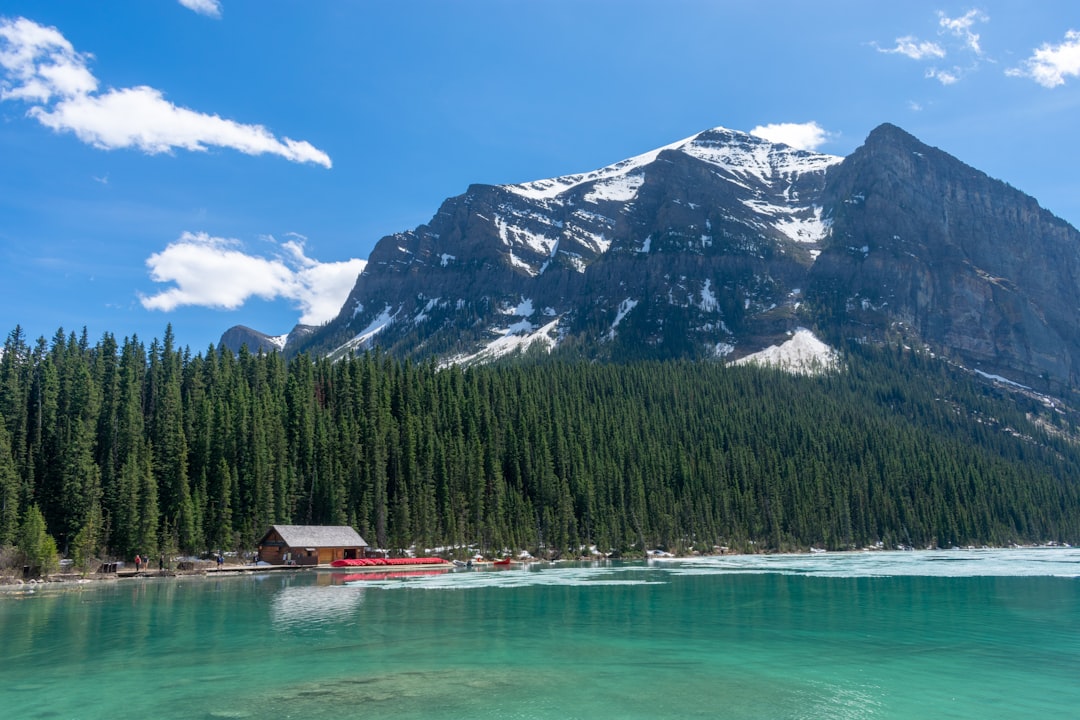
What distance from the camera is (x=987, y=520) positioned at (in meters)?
164

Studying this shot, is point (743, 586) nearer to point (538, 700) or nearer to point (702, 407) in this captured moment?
point (538, 700)

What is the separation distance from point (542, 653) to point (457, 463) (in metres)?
84.5

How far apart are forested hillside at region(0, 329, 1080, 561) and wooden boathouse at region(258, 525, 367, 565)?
3945mm

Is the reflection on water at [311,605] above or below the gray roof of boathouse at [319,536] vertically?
below

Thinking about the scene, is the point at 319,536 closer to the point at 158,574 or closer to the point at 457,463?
the point at 158,574

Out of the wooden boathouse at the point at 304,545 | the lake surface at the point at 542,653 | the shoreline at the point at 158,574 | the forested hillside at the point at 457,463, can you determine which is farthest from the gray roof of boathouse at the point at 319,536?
the lake surface at the point at 542,653

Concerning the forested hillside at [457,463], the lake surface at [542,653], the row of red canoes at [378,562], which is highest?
the forested hillside at [457,463]

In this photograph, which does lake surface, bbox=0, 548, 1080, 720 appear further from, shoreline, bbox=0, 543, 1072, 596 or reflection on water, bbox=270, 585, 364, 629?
shoreline, bbox=0, 543, 1072, 596

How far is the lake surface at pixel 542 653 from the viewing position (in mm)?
22875

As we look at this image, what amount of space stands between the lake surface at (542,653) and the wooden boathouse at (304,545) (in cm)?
2797

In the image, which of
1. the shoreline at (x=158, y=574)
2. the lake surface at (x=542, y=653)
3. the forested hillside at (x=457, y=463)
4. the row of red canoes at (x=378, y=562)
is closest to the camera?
the lake surface at (x=542, y=653)

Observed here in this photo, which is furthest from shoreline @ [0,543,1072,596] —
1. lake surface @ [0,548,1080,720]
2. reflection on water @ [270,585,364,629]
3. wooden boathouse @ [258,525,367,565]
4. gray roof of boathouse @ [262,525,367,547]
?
reflection on water @ [270,585,364,629]

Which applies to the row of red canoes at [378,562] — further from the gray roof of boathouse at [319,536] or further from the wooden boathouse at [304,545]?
the gray roof of boathouse at [319,536]

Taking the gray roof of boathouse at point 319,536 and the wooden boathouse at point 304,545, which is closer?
the gray roof of boathouse at point 319,536
